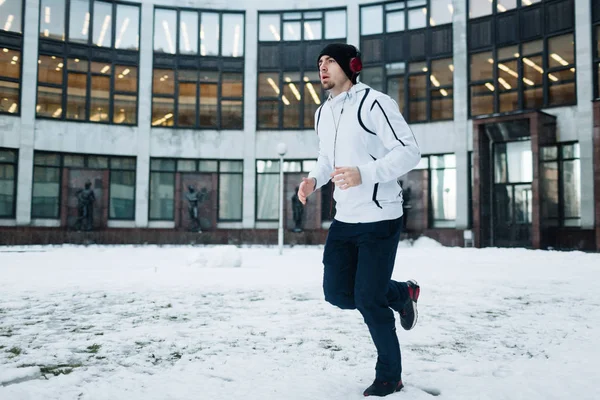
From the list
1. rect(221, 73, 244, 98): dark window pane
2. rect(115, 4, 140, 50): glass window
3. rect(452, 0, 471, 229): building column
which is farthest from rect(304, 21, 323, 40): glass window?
rect(115, 4, 140, 50): glass window

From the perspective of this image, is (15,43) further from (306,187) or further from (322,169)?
(306,187)

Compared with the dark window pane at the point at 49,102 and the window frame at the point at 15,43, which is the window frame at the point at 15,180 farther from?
the dark window pane at the point at 49,102

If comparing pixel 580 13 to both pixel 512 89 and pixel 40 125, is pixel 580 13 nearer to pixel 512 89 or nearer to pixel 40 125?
pixel 512 89

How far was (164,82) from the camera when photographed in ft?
91.3

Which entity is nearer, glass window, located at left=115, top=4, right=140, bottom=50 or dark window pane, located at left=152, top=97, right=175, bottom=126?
glass window, located at left=115, top=4, right=140, bottom=50

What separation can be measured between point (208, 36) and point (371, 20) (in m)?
8.44

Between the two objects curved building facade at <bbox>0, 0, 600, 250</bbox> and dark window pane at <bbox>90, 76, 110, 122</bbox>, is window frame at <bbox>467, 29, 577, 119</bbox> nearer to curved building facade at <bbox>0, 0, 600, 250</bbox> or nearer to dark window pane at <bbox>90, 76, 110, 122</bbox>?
curved building facade at <bbox>0, 0, 600, 250</bbox>

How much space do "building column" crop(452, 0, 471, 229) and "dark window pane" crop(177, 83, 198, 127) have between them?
12995mm

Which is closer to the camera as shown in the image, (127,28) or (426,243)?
(426,243)

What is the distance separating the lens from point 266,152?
1102 inches

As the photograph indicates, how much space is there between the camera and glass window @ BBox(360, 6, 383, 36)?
1067 inches

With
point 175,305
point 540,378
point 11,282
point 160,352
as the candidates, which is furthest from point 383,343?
point 11,282

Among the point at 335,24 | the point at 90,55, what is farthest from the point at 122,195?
the point at 335,24

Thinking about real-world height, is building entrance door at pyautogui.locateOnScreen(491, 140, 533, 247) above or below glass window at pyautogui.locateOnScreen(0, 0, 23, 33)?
below
